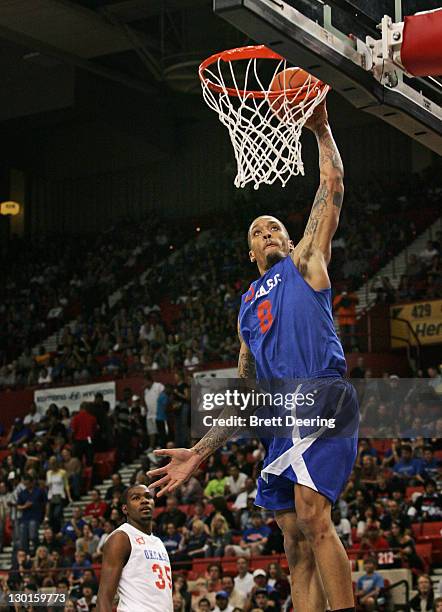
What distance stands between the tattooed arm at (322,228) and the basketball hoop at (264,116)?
13.4 inches

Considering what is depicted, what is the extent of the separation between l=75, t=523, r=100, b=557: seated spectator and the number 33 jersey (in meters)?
8.49

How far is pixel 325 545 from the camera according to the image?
4711mm

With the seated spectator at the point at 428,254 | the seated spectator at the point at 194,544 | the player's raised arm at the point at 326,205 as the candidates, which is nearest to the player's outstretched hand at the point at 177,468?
the player's raised arm at the point at 326,205

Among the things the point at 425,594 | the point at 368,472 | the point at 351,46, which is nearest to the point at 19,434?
the point at 368,472

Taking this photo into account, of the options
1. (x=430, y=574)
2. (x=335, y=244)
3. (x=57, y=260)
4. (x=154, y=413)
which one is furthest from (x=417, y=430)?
(x=57, y=260)

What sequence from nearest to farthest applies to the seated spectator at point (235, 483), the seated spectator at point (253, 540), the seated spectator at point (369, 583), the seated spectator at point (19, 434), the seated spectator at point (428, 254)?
the seated spectator at point (369, 583), the seated spectator at point (253, 540), the seated spectator at point (235, 483), the seated spectator at point (19, 434), the seated spectator at point (428, 254)

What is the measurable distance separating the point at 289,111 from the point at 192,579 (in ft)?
28.2

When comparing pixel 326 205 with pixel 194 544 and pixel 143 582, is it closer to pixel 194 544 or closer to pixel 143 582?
pixel 143 582

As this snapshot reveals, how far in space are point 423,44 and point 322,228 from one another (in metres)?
0.92

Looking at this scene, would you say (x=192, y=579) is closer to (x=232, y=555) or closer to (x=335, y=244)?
(x=232, y=555)

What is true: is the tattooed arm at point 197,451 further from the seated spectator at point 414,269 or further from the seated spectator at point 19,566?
the seated spectator at point 414,269

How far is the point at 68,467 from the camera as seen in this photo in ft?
60.1

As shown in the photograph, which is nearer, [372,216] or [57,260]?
[372,216]

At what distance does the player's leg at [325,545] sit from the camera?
15.2 feet
